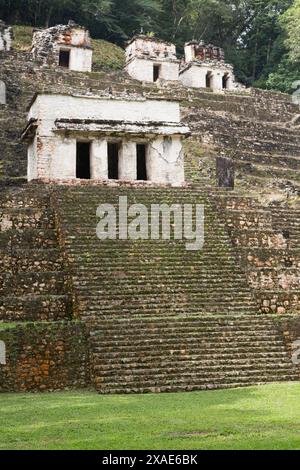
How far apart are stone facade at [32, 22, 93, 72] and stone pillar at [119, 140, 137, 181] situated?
607 inches

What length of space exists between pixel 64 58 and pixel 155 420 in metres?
28.6

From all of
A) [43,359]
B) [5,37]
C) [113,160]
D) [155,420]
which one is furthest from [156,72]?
[155,420]

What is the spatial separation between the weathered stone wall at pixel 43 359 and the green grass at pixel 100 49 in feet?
84.3

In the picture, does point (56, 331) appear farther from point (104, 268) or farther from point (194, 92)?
point (194, 92)

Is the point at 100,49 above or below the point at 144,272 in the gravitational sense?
above

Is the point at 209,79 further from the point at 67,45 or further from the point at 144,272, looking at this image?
the point at 144,272

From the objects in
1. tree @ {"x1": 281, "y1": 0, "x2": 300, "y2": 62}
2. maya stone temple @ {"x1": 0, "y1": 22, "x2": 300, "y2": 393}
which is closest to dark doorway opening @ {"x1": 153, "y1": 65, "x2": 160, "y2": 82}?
tree @ {"x1": 281, "y1": 0, "x2": 300, "y2": 62}

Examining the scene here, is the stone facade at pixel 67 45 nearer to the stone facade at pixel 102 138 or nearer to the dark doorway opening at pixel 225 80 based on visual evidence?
the dark doorway opening at pixel 225 80

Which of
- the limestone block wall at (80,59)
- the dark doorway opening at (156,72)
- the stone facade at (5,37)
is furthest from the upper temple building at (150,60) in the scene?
the stone facade at (5,37)

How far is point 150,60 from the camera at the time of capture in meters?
36.7

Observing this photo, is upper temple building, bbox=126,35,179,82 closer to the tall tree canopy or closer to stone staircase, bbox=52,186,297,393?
the tall tree canopy

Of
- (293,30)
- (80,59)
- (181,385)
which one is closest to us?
(181,385)

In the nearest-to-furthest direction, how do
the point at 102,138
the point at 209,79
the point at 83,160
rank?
the point at 102,138 < the point at 83,160 < the point at 209,79
